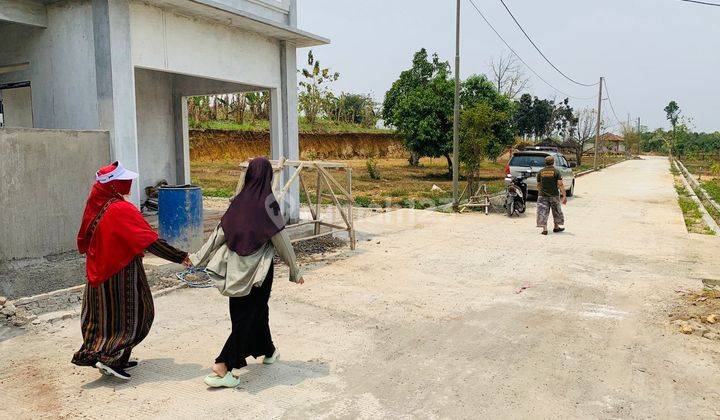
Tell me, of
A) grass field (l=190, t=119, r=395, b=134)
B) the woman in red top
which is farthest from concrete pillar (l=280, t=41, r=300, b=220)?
grass field (l=190, t=119, r=395, b=134)

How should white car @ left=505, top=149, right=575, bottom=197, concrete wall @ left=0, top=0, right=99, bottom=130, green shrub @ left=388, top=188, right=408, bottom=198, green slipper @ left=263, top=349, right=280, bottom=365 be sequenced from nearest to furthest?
1. green slipper @ left=263, top=349, right=280, bottom=365
2. concrete wall @ left=0, top=0, right=99, bottom=130
3. white car @ left=505, top=149, right=575, bottom=197
4. green shrub @ left=388, top=188, right=408, bottom=198

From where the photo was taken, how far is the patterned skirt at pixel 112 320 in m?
4.07

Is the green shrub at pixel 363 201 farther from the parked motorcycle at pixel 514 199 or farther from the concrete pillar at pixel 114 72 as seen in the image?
the concrete pillar at pixel 114 72

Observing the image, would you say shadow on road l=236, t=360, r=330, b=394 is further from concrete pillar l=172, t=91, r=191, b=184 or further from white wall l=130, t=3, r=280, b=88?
concrete pillar l=172, t=91, r=191, b=184

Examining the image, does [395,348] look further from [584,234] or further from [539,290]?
[584,234]

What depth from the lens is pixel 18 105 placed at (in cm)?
952

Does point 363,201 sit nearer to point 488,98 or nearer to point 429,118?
point 429,118

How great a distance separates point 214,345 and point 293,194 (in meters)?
6.15

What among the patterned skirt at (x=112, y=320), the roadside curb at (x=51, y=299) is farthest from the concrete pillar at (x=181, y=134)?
the patterned skirt at (x=112, y=320)

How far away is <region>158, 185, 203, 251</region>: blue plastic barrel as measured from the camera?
25.2 feet

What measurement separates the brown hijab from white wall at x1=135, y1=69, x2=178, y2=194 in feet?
27.7

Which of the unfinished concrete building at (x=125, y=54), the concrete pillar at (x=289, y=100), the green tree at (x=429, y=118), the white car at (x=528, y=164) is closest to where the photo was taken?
the unfinished concrete building at (x=125, y=54)

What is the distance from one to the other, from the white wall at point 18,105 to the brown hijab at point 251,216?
730cm

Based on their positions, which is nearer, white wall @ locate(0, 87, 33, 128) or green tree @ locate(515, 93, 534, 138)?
white wall @ locate(0, 87, 33, 128)
